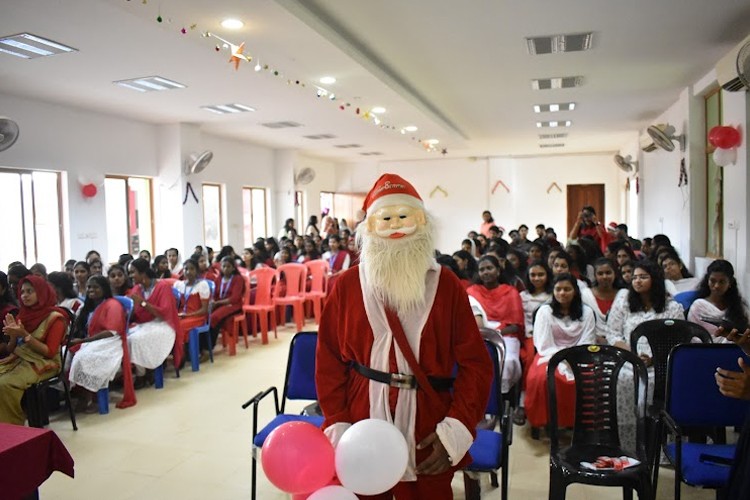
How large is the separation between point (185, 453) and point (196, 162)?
5.90 metres

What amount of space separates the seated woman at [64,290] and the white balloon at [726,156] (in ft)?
19.3

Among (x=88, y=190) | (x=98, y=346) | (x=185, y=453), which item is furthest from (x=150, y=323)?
(x=88, y=190)

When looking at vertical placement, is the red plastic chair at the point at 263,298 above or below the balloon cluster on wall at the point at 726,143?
below

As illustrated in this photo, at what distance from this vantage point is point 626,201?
1373 cm

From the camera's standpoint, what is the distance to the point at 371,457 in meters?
1.56

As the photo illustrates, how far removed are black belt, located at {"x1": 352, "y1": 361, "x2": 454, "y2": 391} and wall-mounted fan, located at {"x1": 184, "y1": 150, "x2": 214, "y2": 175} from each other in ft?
24.5

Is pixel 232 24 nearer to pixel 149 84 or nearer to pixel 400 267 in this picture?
pixel 149 84

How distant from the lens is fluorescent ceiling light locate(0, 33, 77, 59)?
4365 millimetres

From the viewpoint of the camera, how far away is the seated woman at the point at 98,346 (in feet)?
13.7

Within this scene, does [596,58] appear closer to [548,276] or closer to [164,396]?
[548,276]

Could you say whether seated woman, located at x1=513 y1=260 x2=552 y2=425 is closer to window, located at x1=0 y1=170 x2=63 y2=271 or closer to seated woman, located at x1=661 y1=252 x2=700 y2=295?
seated woman, located at x1=661 y1=252 x2=700 y2=295

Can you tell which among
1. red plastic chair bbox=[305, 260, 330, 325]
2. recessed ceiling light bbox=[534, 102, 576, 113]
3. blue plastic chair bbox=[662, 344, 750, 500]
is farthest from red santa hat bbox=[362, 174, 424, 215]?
recessed ceiling light bbox=[534, 102, 576, 113]

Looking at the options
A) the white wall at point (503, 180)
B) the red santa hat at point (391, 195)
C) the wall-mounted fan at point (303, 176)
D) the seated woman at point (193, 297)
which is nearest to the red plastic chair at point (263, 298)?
the seated woman at point (193, 297)

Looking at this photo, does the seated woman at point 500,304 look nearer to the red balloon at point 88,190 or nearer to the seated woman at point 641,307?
the seated woman at point 641,307
